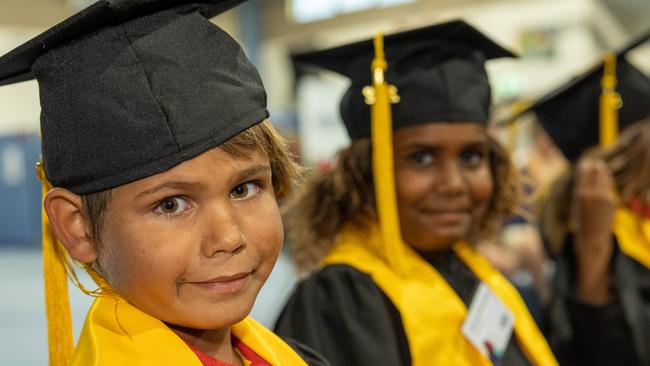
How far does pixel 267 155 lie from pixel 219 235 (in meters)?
0.18

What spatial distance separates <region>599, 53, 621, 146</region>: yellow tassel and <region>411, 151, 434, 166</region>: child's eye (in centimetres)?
101

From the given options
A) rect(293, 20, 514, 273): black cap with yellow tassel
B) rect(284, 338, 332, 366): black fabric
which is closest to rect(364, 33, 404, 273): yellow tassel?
rect(293, 20, 514, 273): black cap with yellow tassel

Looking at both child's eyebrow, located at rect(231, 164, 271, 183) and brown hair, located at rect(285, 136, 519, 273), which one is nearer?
child's eyebrow, located at rect(231, 164, 271, 183)

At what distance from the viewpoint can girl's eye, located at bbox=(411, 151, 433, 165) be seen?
163 cm

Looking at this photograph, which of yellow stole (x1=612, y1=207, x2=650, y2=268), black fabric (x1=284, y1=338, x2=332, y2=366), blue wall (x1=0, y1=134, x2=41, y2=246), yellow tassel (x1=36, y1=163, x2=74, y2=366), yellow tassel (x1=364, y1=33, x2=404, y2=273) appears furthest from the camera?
blue wall (x1=0, y1=134, x2=41, y2=246)

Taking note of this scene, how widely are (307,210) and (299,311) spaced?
1.21 ft

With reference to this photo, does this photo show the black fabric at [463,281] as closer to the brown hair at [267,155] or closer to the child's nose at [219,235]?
the brown hair at [267,155]

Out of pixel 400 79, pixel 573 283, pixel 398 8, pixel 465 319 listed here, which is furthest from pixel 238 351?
pixel 398 8

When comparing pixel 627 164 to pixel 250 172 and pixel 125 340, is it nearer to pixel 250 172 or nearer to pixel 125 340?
pixel 250 172

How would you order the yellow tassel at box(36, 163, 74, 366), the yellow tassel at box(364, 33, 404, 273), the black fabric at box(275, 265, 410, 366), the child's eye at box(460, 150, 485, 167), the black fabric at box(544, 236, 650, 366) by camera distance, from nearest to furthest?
1. the yellow tassel at box(36, 163, 74, 366)
2. the black fabric at box(275, 265, 410, 366)
3. the yellow tassel at box(364, 33, 404, 273)
4. the child's eye at box(460, 150, 485, 167)
5. the black fabric at box(544, 236, 650, 366)

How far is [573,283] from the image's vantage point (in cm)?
237

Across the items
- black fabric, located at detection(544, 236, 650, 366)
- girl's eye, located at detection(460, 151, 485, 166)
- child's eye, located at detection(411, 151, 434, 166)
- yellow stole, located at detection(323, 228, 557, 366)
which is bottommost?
black fabric, located at detection(544, 236, 650, 366)

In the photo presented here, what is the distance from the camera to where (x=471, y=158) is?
1.69 m

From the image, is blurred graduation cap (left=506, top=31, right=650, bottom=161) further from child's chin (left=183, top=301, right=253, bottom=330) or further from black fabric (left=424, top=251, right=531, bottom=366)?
child's chin (left=183, top=301, right=253, bottom=330)
